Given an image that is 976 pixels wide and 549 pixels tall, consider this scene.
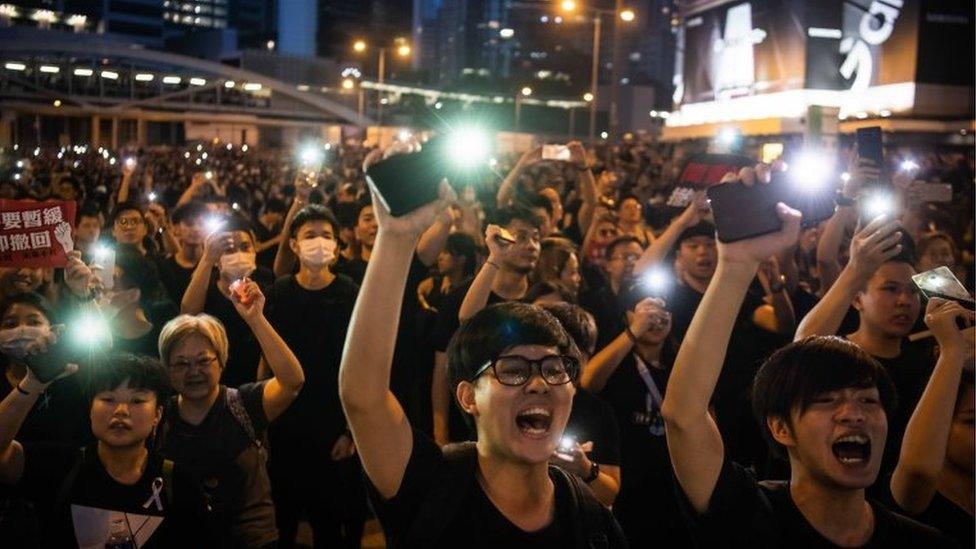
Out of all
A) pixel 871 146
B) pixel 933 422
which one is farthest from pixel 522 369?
pixel 871 146

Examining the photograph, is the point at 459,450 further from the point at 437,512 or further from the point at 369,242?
the point at 369,242

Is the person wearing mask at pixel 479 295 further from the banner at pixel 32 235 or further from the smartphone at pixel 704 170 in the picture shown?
the banner at pixel 32 235

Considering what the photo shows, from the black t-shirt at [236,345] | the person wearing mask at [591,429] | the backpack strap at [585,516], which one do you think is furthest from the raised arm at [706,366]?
the black t-shirt at [236,345]

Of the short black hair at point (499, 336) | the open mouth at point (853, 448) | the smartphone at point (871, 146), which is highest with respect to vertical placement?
the smartphone at point (871, 146)

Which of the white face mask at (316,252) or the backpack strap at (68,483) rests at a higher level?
the white face mask at (316,252)

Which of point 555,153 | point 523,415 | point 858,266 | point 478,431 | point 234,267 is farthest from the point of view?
point 555,153

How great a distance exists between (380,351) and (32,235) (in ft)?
8.07

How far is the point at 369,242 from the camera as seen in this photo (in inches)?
267

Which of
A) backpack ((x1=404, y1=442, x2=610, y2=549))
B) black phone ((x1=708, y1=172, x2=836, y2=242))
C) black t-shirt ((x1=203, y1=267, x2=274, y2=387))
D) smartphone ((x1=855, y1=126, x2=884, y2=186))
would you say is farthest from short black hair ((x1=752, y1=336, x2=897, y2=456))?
black t-shirt ((x1=203, y1=267, x2=274, y2=387))

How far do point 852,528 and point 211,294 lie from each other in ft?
13.0

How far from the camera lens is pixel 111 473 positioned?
346 centimetres

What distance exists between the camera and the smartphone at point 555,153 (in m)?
8.36

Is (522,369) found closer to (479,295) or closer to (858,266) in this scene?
(858,266)

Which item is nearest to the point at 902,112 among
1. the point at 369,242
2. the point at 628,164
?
the point at 628,164
